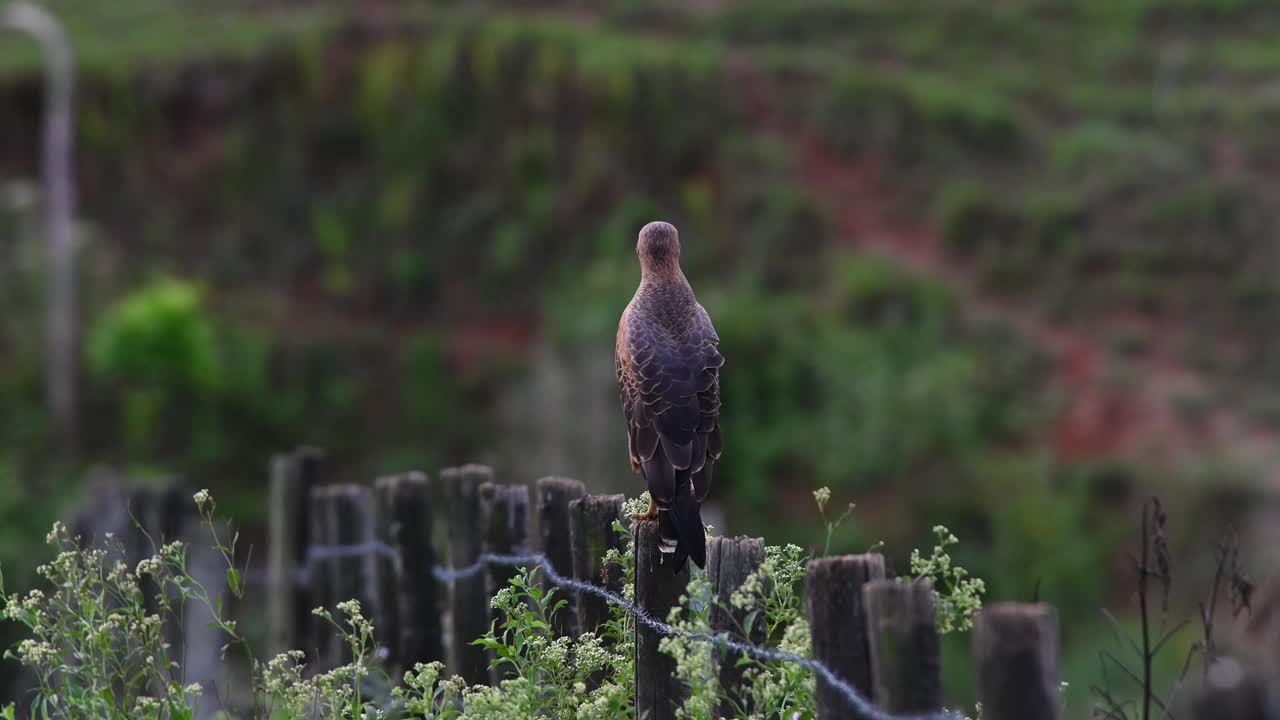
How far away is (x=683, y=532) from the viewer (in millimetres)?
3406

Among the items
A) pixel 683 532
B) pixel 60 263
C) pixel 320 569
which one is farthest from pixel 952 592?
pixel 60 263

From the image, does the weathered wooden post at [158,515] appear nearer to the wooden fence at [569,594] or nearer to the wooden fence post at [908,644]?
the wooden fence at [569,594]

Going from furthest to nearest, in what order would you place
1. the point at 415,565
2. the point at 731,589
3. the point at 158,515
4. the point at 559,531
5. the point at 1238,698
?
the point at 158,515, the point at 415,565, the point at 559,531, the point at 731,589, the point at 1238,698

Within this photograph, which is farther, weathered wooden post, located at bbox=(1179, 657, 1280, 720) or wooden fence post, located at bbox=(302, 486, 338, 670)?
wooden fence post, located at bbox=(302, 486, 338, 670)

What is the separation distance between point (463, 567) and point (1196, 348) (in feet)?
58.8

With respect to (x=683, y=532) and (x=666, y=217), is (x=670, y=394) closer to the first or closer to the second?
(x=683, y=532)

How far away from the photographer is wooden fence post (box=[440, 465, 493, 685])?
4.88 m

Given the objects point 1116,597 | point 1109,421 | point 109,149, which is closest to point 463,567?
point 1116,597

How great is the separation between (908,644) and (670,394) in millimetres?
1174

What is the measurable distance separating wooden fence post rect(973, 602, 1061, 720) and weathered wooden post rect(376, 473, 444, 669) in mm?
3002

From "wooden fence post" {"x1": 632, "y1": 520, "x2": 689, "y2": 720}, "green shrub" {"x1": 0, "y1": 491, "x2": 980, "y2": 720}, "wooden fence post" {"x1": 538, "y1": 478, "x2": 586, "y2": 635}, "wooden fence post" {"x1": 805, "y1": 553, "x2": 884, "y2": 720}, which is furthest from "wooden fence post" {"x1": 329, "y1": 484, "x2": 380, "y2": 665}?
"wooden fence post" {"x1": 805, "y1": 553, "x2": 884, "y2": 720}

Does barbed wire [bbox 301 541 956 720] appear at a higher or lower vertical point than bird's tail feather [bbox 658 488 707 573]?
lower

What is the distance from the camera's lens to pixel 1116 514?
17.9m

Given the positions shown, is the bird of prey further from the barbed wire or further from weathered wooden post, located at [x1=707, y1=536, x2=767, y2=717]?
the barbed wire
